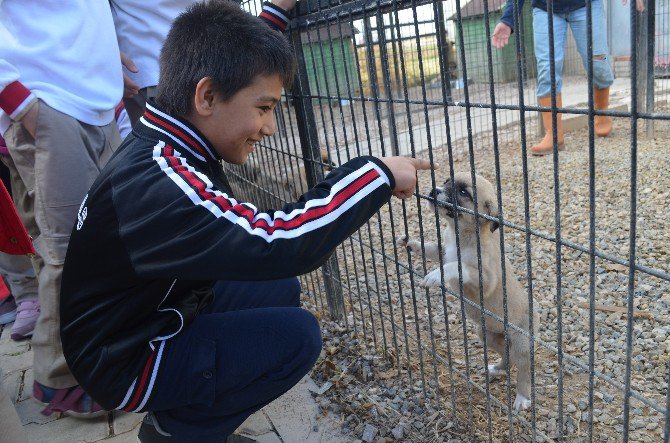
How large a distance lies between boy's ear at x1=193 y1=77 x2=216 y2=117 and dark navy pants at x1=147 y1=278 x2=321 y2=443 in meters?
0.85

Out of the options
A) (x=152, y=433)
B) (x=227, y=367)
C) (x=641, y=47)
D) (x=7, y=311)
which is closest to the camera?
(x=227, y=367)

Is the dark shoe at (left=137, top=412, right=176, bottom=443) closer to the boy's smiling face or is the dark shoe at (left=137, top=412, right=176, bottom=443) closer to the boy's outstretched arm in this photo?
the boy's outstretched arm

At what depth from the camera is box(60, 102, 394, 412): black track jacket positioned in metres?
1.58

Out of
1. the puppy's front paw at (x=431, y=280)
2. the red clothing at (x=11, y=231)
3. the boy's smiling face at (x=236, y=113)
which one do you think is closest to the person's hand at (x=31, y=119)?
the red clothing at (x=11, y=231)

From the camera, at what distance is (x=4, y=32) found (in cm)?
266

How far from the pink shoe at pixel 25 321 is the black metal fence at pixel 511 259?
1811mm

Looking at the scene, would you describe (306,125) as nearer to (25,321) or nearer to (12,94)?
(12,94)

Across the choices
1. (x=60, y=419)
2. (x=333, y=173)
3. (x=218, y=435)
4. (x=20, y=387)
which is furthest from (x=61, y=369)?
(x=333, y=173)

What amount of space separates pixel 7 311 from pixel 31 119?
242 centimetres

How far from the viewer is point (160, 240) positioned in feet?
5.31

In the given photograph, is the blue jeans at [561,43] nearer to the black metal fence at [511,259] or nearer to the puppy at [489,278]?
the black metal fence at [511,259]

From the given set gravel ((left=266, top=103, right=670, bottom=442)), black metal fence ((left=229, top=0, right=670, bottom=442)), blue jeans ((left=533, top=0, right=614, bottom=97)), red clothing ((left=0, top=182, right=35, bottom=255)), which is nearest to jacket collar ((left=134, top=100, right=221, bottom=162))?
black metal fence ((left=229, top=0, right=670, bottom=442))

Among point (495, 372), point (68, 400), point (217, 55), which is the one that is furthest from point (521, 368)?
point (68, 400)

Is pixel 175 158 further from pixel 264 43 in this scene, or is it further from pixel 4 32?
pixel 4 32
